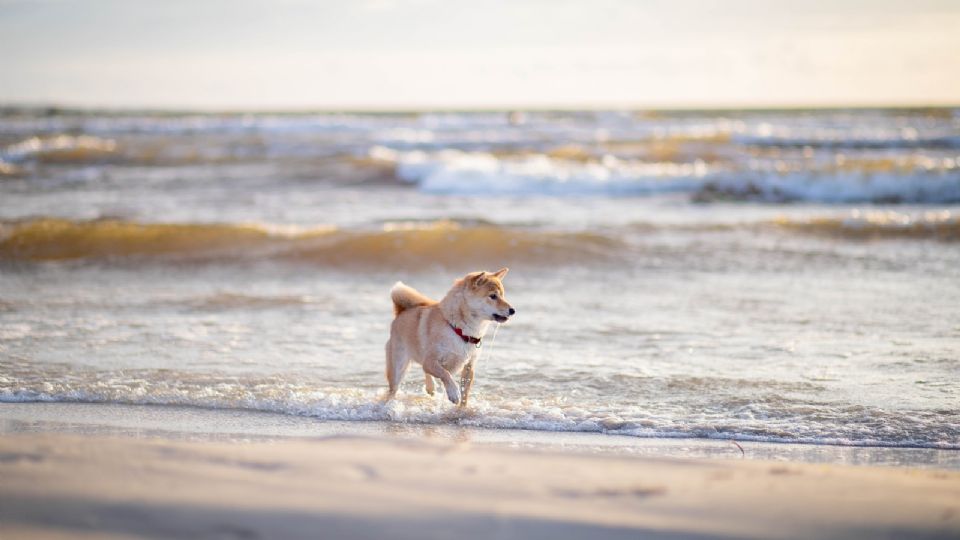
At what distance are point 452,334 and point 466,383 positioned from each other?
0.33m

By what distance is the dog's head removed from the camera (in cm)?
542

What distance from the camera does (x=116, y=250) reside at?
1132 centimetres

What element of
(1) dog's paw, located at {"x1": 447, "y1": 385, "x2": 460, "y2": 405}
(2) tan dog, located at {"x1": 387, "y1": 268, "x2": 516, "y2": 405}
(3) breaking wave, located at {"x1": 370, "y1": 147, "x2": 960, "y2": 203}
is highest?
(3) breaking wave, located at {"x1": 370, "y1": 147, "x2": 960, "y2": 203}

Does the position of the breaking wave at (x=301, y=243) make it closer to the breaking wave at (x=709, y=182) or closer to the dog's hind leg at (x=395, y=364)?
the dog's hind leg at (x=395, y=364)

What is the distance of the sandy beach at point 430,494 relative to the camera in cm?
305

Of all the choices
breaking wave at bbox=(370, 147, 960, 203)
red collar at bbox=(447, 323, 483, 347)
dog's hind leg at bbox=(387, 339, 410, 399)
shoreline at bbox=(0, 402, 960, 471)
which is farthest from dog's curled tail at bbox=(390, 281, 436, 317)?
breaking wave at bbox=(370, 147, 960, 203)

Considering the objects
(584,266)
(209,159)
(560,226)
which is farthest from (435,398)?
(209,159)

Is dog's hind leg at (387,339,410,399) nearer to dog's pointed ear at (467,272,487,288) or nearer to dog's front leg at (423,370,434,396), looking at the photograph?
dog's front leg at (423,370,434,396)

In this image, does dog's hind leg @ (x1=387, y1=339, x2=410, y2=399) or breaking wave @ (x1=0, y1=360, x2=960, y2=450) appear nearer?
breaking wave @ (x1=0, y1=360, x2=960, y2=450)

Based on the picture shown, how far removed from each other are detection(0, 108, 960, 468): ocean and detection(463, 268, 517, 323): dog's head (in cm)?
59

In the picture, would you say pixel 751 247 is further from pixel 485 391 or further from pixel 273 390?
pixel 273 390

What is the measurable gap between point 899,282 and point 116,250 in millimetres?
9354

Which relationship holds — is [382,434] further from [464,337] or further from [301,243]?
[301,243]

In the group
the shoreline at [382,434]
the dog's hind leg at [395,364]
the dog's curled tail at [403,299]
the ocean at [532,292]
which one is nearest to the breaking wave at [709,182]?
the ocean at [532,292]
